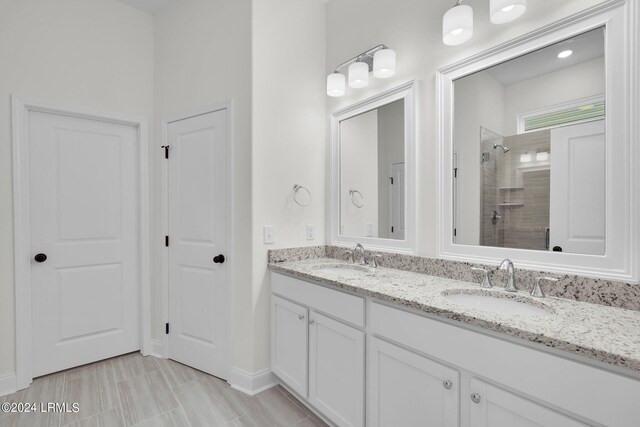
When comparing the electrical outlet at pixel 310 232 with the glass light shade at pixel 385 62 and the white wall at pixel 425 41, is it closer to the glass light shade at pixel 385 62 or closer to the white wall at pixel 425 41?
the white wall at pixel 425 41

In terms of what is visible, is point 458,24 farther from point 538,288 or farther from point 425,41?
point 538,288

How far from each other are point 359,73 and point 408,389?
6.23 ft

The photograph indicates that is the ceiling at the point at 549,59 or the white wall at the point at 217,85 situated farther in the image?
the white wall at the point at 217,85

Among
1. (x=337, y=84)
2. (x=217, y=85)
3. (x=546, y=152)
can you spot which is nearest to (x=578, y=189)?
(x=546, y=152)

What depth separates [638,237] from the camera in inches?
47.4

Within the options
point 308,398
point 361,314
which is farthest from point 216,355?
point 361,314

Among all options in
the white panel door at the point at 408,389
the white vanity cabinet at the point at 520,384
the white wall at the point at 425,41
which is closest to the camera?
the white vanity cabinet at the point at 520,384

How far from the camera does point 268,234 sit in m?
2.24

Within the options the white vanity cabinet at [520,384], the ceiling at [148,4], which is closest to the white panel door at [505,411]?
the white vanity cabinet at [520,384]

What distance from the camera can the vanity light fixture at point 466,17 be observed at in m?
1.42

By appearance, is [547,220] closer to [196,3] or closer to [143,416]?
[143,416]

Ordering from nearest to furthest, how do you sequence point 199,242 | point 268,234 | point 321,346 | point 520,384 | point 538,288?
point 520,384 < point 538,288 < point 321,346 < point 268,234 < point 199,242

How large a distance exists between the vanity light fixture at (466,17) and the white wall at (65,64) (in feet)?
8.05

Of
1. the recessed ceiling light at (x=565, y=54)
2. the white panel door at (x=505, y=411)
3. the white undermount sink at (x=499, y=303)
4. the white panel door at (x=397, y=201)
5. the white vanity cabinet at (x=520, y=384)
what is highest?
the recessed ceiling light at (x=565, y=54)
